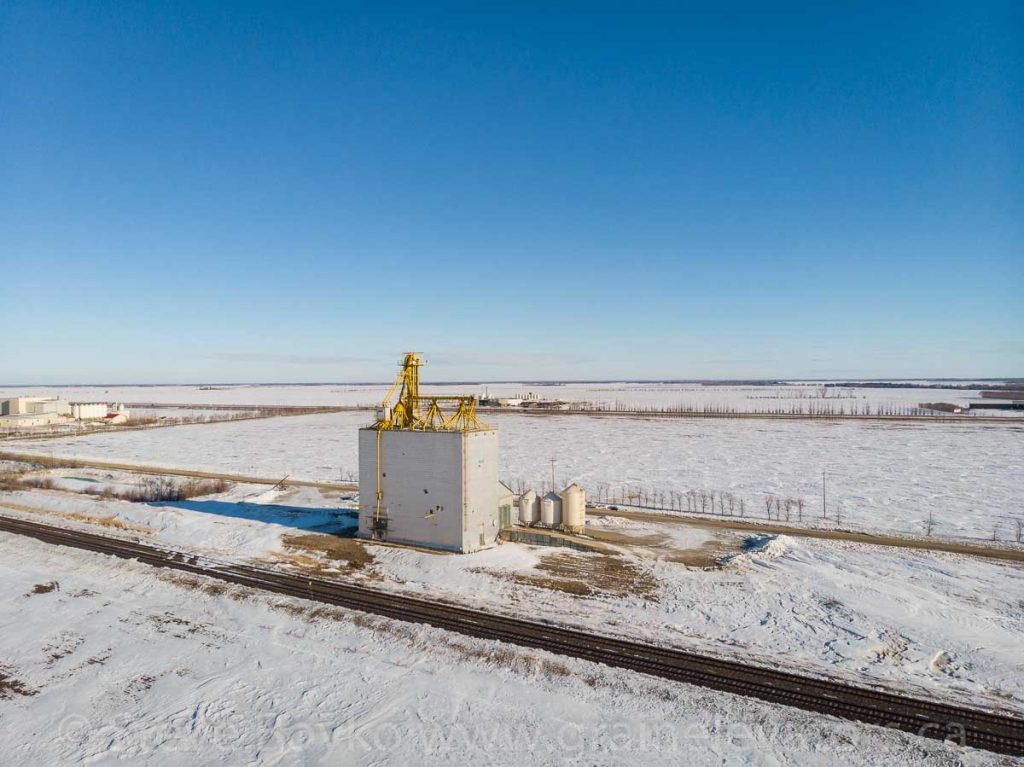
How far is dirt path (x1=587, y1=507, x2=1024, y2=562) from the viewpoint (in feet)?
88.7

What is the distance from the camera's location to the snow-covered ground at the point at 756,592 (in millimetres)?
17016

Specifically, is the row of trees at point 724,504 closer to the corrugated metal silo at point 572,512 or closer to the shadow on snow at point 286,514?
the corrugated metal silo at point 572,512

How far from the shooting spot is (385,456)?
2875cm

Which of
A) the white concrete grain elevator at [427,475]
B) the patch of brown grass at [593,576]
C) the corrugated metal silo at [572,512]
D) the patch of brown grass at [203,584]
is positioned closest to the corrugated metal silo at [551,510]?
the corrugated metal silo at [572,512]

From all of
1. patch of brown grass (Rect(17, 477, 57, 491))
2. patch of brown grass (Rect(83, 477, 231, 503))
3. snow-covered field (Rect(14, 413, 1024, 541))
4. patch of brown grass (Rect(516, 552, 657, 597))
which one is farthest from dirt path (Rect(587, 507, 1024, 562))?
patch of brown grass (Rect(17, 477, 57, 491))

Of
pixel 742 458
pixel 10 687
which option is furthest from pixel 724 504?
pixel 10 687

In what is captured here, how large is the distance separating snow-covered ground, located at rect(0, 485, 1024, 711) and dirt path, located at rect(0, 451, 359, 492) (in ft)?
39.8

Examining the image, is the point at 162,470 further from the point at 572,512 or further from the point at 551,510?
the point at 572,512

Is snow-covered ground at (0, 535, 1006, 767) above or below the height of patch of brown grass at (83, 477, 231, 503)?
below

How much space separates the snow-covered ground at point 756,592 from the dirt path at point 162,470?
12.1 metres

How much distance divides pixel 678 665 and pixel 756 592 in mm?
7015

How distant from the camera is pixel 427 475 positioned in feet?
91.2

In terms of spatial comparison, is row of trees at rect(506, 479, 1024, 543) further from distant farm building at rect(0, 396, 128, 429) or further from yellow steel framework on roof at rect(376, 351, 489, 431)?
distant farm building at rect(0, 396, 128, 429)

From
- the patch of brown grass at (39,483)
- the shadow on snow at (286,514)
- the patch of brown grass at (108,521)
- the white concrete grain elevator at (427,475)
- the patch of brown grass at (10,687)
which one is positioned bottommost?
the patch of brown grass at (10,687)
